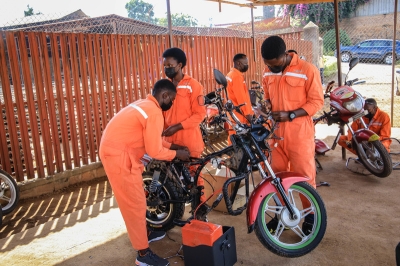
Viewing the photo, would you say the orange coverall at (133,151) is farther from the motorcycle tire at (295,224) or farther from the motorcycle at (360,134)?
the motorcycle at (360,134)

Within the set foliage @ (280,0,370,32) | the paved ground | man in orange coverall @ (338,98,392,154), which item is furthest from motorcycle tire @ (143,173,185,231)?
foliage @ (280,0,370,32)

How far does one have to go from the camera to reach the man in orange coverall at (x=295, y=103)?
3512mm

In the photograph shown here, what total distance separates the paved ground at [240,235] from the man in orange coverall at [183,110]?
0.88m

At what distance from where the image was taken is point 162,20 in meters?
56.5

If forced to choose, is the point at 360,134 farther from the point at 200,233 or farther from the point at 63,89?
the point at 63,89

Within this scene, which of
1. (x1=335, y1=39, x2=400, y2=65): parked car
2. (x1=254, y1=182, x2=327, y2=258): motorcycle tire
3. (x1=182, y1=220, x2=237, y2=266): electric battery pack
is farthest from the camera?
(x1=335, y1=39, x2=400, y2=65): parked car

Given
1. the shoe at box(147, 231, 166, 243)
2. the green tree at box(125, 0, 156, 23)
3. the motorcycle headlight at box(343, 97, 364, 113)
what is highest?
the green tree at box(125, 0, 156, 23)

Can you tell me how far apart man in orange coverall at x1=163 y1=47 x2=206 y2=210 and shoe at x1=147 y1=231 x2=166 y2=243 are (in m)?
0.57

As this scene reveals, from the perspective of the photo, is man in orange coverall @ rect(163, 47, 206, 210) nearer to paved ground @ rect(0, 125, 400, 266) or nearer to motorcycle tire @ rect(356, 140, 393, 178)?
paved ground @ rect(0, 125, 400, 266)

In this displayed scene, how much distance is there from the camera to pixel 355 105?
5309 millimetres

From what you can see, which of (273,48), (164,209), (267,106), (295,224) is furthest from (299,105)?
(164,209)

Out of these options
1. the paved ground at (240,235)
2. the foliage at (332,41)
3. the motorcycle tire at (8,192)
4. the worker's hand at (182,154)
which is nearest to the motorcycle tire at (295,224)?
the paved ground at (240,235)

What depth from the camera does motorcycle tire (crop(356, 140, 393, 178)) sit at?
16.8 feet

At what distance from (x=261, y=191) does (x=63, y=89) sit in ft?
13.7
